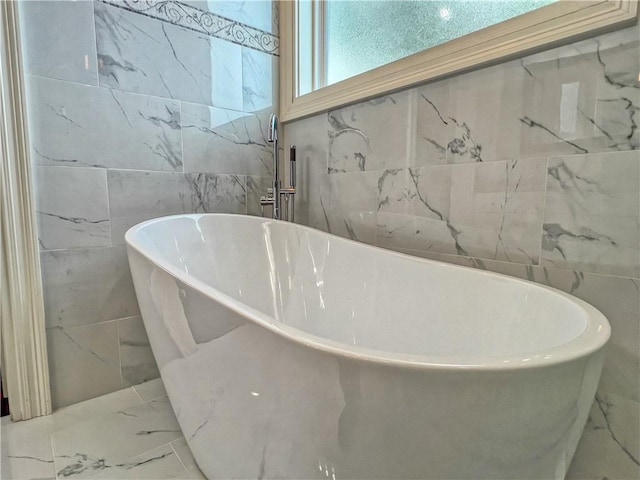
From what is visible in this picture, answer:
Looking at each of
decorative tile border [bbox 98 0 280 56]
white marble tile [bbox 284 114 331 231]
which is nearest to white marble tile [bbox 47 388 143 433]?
white marble tile [bbox 284 114 331 231]

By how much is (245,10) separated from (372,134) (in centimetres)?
89

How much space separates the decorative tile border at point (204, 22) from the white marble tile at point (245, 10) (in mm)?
17

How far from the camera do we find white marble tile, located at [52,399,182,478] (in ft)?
3.15

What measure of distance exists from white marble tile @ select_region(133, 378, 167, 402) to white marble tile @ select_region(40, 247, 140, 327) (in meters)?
0.30

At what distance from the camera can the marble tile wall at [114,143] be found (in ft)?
3.88

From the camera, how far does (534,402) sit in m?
0.40

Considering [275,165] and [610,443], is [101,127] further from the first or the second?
[610,443]

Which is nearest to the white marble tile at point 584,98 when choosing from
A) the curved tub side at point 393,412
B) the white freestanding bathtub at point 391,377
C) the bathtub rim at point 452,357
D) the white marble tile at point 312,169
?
the white freestanding bathtub at point 391,377

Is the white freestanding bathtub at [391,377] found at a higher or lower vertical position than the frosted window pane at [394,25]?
lower

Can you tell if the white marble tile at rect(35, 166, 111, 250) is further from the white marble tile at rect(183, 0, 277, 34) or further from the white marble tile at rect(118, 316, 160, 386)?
the white marble tile at rect(183, 0, 277, 34)

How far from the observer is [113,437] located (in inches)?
42.6

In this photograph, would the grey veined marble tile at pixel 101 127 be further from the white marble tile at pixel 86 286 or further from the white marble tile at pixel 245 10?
the white marble tile at pixel 245 10

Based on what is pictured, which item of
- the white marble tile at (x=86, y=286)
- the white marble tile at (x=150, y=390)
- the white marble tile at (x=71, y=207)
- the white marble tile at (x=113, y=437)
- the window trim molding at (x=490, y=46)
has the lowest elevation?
the white marble tile at (x=150, y=390)

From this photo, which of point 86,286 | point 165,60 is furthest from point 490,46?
point 86,286
